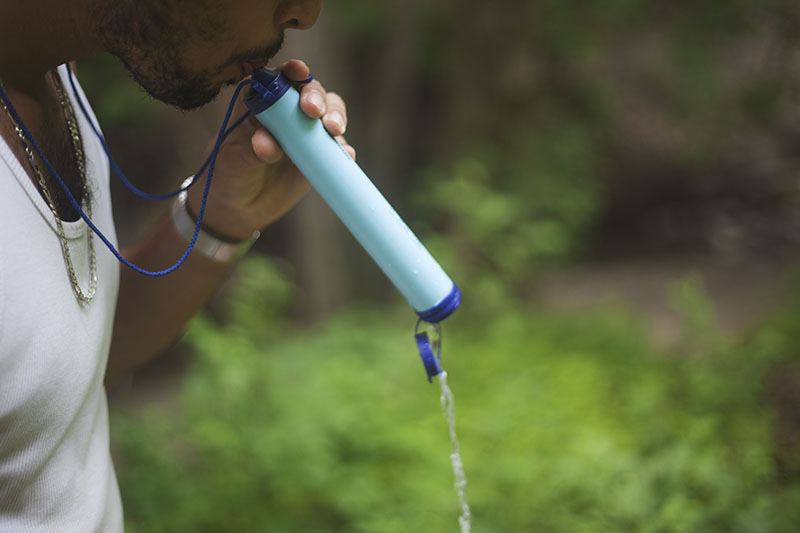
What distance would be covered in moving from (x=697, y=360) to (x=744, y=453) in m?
0.74

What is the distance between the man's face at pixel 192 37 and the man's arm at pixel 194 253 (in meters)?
0.22

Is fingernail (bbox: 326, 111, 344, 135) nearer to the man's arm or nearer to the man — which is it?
the man

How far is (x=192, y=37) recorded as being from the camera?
35.5 inches

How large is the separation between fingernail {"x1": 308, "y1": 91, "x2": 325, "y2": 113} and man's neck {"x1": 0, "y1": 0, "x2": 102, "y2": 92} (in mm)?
298

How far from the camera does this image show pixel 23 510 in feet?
2.77

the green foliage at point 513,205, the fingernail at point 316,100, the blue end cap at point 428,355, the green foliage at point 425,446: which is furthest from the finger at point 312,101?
the green foliage at point 513,205

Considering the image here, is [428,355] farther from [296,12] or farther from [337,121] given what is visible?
[296,12]

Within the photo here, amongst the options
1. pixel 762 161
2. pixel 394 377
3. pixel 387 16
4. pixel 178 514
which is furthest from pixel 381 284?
pixel 762 161

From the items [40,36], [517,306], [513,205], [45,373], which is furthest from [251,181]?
[517,306]

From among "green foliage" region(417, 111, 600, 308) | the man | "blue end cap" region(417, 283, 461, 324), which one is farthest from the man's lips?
"green foliage" region(417, 111, 600, 308)

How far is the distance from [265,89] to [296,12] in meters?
0.13

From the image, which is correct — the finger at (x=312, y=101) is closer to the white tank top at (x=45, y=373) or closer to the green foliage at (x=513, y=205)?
the white tank top at (x=45, y=373)

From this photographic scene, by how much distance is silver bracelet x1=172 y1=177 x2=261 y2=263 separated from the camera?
4.28 feet

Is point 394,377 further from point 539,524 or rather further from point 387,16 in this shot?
point 387,16
